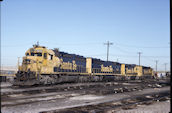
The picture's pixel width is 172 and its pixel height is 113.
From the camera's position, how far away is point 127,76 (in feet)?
124

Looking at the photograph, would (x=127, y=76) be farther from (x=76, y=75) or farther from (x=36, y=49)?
(x=36, y=49)

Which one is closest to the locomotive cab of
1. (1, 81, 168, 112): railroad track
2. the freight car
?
the freight car

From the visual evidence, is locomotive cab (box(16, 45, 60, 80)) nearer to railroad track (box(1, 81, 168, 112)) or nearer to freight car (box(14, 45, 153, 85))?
freight car (box(14, 45, 153, 85))

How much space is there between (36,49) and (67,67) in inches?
187

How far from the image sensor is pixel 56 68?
66.1 ft

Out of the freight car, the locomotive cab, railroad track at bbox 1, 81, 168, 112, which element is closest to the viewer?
railroad track at bbox 1, 81, 168, 112

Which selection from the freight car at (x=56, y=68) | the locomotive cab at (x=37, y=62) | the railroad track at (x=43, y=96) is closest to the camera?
the railroad track at (x=43, y=96)

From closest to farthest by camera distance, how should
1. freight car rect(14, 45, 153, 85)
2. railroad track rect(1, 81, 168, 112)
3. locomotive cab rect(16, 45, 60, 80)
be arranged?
railroad track rect(1, 81, 168, 112)
freight car rect(14, 45, 153, 85)
locomotive cab rect(16, 45, 60, 80)

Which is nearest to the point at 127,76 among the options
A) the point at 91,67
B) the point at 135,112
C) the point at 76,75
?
the point at 91,67

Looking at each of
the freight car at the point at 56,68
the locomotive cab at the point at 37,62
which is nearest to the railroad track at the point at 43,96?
the freight car at the point at 56,68

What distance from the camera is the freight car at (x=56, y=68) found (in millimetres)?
17266

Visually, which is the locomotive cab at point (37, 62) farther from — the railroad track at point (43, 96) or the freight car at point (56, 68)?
the railroad track at point (43, 96)

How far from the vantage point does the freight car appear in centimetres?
1727

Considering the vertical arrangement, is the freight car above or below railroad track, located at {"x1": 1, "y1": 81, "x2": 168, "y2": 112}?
above
